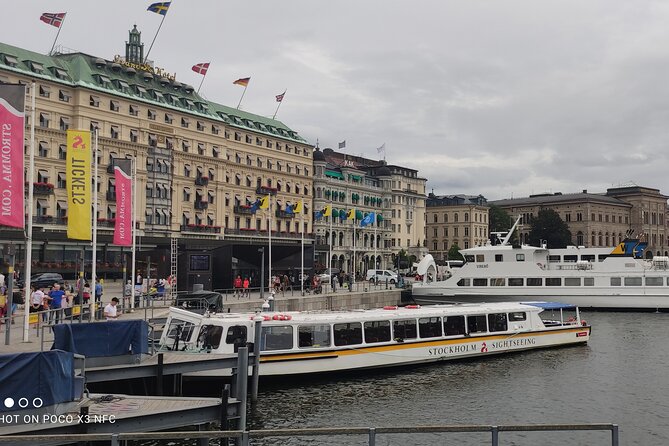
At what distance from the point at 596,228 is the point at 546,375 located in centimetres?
16527

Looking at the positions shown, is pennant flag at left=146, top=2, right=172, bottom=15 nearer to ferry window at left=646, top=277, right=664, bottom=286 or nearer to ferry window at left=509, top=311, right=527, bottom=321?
ferry window at left=509, top=311, right=527, bottom=321

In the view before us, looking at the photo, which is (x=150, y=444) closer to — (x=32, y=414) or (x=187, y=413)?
(x=187, y=413)

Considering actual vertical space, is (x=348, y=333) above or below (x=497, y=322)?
above

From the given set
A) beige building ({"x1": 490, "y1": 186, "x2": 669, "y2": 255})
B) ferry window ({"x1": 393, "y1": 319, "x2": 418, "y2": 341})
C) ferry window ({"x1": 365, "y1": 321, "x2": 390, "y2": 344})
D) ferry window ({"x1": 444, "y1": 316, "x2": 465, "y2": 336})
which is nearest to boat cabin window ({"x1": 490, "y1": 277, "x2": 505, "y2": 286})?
ferry window ({"x1": 444, "y1": 316, "x2": 465, "y2": 336})

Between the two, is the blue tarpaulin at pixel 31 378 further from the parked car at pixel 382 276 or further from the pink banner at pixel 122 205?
the parked car at pixel 382 276

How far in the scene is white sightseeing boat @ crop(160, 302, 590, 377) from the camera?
30.4m

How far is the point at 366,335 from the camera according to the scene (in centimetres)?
3438

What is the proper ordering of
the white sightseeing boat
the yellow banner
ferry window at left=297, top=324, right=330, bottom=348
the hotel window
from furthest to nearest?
the hotel window
the yellow banner
ferry window at left=297, top=324, right=330, bottom=348
the white sightseeing boat

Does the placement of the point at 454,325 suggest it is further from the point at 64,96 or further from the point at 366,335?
the point at 64,96

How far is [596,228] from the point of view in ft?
618

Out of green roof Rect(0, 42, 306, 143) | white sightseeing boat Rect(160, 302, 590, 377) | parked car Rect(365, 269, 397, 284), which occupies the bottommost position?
white sightseeing boat Rect(160, 302, 590, 377)

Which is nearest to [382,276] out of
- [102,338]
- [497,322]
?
[497,322]

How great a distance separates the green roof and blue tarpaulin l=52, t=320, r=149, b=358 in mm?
61029

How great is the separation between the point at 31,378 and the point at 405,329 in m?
23.2
